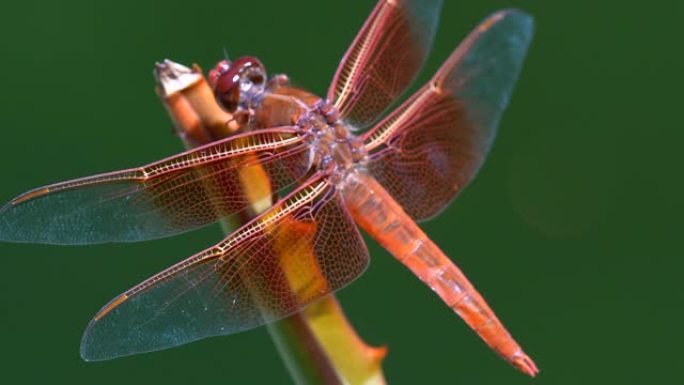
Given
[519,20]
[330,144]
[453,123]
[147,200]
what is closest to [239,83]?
[330,144]

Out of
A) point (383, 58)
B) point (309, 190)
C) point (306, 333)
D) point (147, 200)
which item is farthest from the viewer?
point (383, 58)

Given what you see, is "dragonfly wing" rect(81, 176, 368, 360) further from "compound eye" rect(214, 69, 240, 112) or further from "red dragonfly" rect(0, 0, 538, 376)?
"compound eye" rect(214, 69, 240, 112)

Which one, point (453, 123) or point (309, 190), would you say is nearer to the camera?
point (309, 190)

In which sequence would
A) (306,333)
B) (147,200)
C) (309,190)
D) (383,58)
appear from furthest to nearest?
1. (383,58)
2. (309,190)
3. (147,200)
4. (306,333)

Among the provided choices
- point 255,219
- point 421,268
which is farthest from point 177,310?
point 421,268

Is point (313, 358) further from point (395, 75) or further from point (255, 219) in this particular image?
point (395, 75)

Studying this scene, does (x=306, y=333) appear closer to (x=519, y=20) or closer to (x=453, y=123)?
(x=453, y=123)

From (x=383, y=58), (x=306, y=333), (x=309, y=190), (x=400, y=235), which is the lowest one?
(x=306, y=333)

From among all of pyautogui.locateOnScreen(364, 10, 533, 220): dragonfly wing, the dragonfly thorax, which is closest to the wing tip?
pyautogui.locateOnScreen(364, 10, 533, 220): dragonfly wing

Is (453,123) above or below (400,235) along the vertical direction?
above
